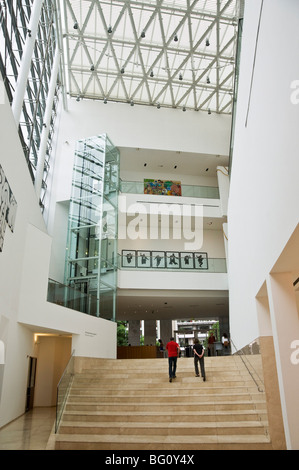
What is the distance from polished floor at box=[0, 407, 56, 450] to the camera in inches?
292

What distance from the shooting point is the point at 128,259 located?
64.1ft

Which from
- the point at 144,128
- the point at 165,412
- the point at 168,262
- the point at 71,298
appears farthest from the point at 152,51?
the point at 165,412

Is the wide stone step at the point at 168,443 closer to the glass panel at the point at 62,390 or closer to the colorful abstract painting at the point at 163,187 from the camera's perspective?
the glass panel at the point at 62,390

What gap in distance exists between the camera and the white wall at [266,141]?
4.38 meters

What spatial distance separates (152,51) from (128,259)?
44.6ft

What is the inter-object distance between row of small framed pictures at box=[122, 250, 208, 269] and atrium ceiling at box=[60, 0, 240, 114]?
11.0 metres

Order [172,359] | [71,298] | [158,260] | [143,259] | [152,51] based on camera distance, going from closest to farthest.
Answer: [172,359]
[71,298]
[143,259]
[158,260]
[152,51]

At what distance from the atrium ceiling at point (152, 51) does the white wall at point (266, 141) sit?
13.3 m

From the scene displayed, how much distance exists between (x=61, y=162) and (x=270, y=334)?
1742cm

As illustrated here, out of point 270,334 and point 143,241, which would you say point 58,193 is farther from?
point 270,334

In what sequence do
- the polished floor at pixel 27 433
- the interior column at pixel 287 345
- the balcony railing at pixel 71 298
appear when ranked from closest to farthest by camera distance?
the interior column at pixel 287 345 < the polished floor at pixel 27 433 < the balcony railing at pixel 71 298

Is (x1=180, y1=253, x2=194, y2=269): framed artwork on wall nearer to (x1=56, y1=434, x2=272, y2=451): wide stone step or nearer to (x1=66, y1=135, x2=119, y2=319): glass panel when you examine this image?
Result: (x1=66, y1=135, x2=119, y2=319): glass panel

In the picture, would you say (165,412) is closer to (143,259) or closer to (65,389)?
(65,389)

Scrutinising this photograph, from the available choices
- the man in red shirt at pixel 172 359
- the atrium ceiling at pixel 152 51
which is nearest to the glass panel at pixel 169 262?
the man in red shirt at pixel 172 359
